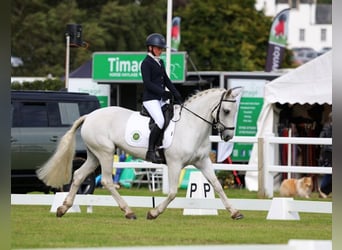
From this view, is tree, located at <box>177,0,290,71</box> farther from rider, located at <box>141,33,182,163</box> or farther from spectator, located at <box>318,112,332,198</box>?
rider, located at <box>141,33,182,163</box>

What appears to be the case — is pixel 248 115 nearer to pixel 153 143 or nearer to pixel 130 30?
pixel 153 143

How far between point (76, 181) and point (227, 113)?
219cm

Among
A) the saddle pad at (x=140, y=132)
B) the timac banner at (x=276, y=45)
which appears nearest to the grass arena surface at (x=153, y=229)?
the saddle pad at (x=140, y=132)

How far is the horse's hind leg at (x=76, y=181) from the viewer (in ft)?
43.9

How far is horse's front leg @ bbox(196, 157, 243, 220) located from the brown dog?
7935mm

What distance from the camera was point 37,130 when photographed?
19047 mm

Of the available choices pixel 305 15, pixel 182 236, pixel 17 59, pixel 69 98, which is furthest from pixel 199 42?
pixel 305 15

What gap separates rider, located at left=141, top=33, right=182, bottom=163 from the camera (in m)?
13.1

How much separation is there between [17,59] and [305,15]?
282 ft

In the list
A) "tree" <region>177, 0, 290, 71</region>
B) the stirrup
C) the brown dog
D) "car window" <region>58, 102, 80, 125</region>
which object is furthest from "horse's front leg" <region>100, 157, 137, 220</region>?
"tree" <region>177, 0, 290, 71</region>

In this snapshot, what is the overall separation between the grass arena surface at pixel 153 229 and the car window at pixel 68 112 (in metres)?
4.59

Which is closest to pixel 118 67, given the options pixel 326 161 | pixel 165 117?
pixel 326 161

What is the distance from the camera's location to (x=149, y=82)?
42.8 ft

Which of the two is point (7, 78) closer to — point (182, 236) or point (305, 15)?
point (182, 236)
